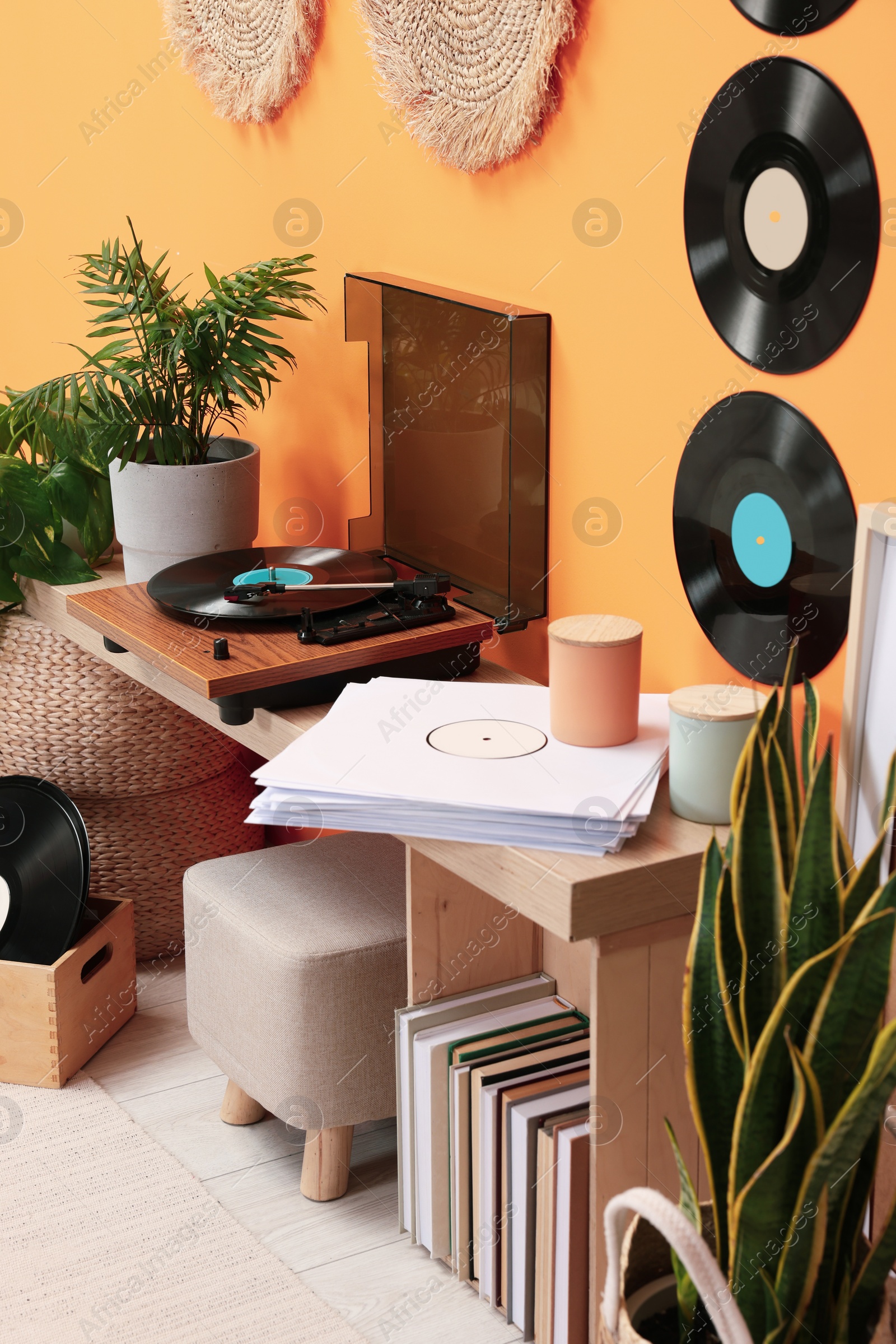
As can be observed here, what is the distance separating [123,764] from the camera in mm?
2158

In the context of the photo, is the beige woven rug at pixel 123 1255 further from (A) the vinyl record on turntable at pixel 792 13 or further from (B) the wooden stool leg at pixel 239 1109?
(A) the vinyl record on turntable at pixel 792 13

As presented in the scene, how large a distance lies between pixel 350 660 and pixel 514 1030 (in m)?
0.47

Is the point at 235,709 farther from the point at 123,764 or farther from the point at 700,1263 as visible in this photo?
the point at 700,1263

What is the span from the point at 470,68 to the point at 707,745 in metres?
0.93

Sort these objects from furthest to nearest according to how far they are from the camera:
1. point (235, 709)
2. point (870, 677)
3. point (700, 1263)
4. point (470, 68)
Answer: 1. point (470, 68)
2. point (235, 709)
3. point (870, 677)
4. point (700, 1263)

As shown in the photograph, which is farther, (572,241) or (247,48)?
(247,48)

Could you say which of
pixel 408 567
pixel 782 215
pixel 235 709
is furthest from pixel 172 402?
pixel 782 215

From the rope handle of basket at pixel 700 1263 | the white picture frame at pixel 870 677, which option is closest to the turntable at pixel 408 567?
the white picture frame at pixel 870 677

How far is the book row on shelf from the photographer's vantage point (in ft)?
4.37

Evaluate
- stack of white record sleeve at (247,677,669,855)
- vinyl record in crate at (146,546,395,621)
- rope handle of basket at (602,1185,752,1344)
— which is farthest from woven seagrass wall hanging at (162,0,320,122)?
rope handle of basket at (602,1185,752,1344)

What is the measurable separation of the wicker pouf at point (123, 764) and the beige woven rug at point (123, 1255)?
1.56 ft

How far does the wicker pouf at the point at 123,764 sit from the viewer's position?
2.13 metres

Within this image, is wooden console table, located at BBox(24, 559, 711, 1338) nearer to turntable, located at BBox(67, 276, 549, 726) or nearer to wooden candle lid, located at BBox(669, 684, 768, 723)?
wooden candle lid, located at BBox(669, 684, 768, 723)

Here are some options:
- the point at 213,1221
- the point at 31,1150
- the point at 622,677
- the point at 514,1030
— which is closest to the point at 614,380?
the point at 622,677
